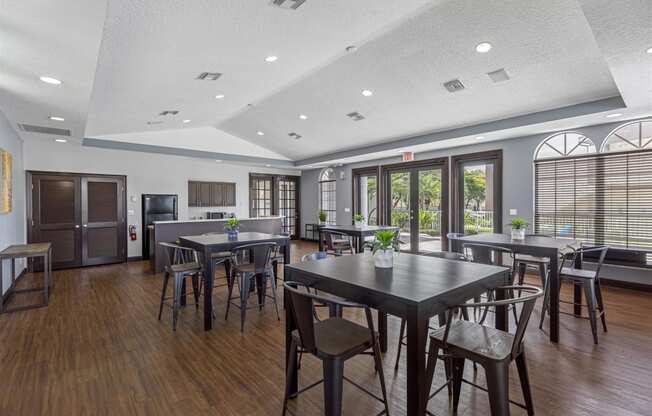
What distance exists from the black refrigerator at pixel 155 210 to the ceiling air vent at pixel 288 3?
6.22 meters

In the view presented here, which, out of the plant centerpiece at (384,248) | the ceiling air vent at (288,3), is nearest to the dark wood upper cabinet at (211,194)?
the ceiling air vent at (288,3)

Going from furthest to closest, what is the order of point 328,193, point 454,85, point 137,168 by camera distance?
point 328,193, point 137,168, point 454,85

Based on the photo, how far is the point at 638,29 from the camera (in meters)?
2.31

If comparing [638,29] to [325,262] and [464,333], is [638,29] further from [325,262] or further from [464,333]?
[325,262]

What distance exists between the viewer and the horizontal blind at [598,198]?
15.0ft

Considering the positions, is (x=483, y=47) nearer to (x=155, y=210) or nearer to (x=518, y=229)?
(x=518, y=229)

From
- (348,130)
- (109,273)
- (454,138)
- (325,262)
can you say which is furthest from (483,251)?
(109,273)

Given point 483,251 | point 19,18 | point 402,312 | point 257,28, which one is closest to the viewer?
point 402,312

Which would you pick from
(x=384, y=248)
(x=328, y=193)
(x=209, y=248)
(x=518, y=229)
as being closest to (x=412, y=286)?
(x=384, y=248)

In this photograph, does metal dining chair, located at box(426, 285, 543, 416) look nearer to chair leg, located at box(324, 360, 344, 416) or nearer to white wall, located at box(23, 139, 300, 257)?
chair leg, located at box(324, 360, 344, 416)

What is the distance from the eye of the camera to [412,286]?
1.73 metres

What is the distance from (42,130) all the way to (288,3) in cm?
503

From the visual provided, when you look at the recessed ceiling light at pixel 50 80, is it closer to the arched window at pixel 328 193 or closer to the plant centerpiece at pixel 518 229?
the plant centerpiece at pixel 518 229

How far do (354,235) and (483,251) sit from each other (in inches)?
94.5
